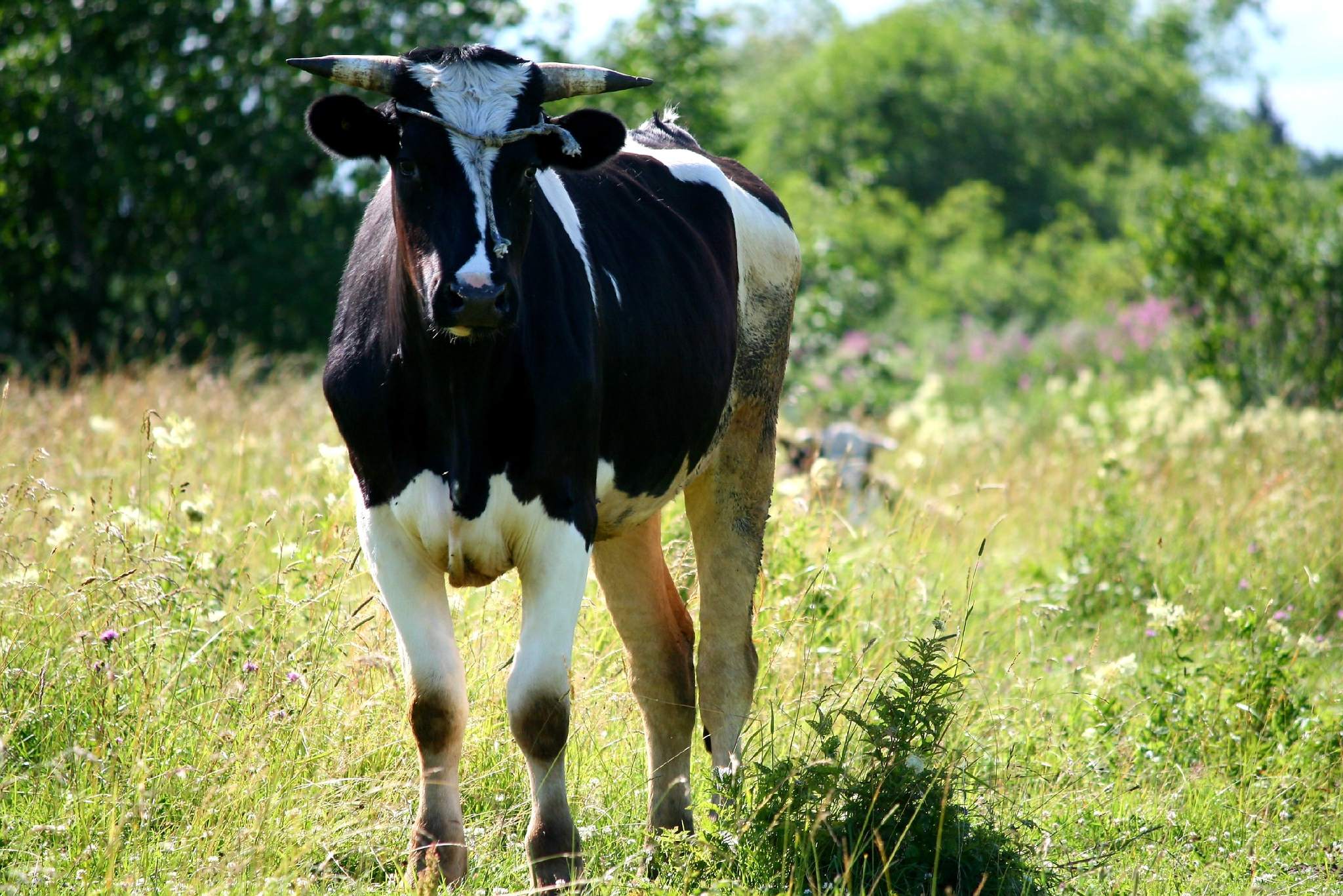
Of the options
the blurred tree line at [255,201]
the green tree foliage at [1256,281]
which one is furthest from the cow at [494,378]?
the green tree foliage at [1256,281]

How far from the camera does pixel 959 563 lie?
25.4ft

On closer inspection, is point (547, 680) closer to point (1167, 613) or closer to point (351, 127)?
point (351, 127)

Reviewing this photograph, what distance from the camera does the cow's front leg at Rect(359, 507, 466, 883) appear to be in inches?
153

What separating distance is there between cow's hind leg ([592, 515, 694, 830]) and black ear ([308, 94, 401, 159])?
65.5 inches

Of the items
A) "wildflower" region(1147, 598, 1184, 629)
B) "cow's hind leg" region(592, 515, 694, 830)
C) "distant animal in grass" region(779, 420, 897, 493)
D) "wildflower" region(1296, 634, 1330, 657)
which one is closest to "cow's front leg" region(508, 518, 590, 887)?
"cow's hind leg" region(592, 515, 694, 830)

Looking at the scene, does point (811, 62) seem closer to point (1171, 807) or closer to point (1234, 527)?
point (1234, 527)

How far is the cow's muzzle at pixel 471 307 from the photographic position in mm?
3447

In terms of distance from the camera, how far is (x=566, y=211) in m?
4.37

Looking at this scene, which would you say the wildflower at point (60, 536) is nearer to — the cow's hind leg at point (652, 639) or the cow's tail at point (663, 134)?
the cow's hind leg at point (652, 639)

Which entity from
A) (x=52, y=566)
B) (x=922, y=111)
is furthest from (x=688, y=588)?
(x=922, y=111)

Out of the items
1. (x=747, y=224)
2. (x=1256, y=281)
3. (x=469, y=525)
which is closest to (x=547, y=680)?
(x=469, y=525)

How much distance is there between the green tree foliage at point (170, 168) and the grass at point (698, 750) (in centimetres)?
641

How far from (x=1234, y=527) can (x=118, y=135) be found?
10614 millimetres

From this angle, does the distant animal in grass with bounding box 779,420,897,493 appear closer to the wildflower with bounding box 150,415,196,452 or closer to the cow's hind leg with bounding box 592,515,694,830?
the cow's hind leg with bounding box 592,515,694,830
